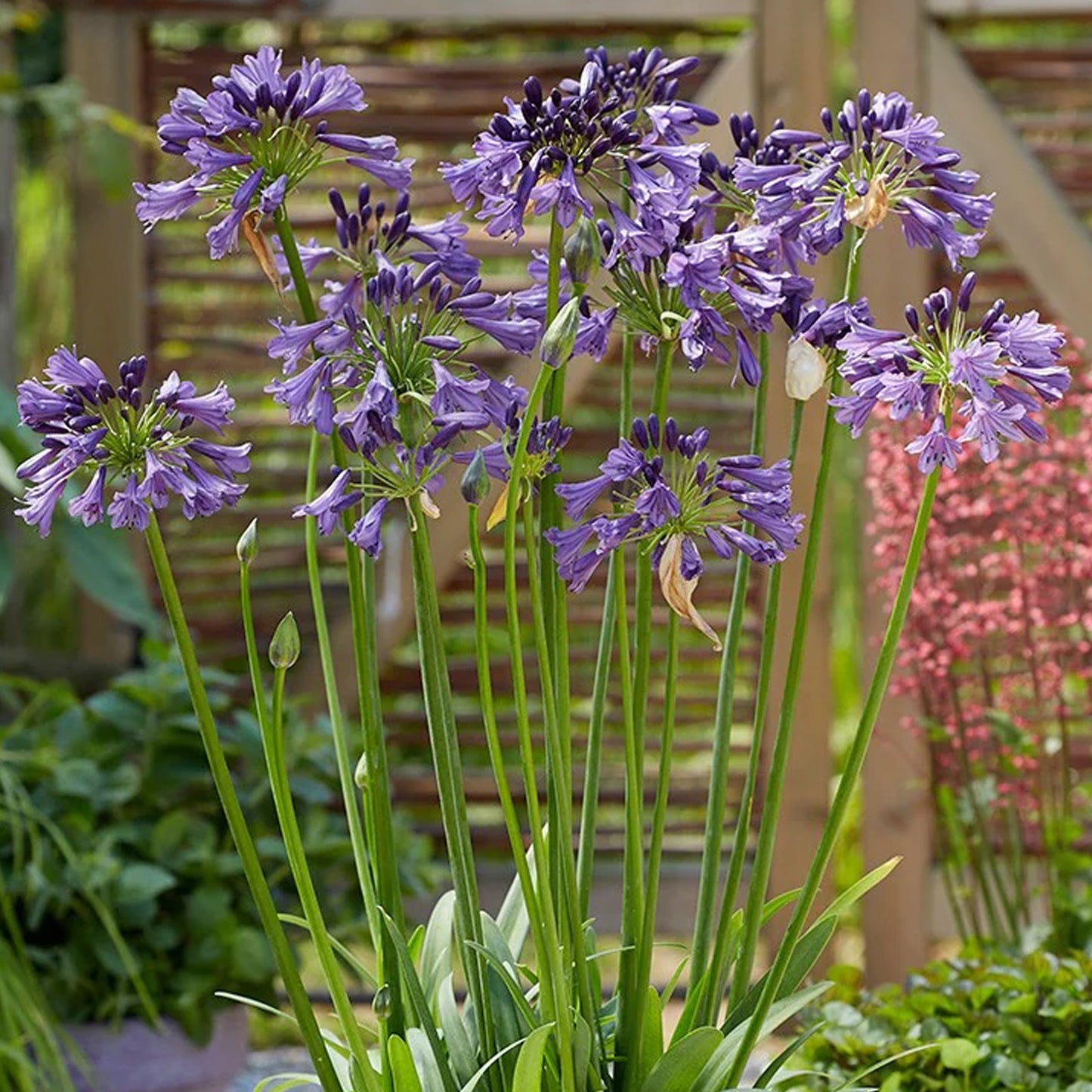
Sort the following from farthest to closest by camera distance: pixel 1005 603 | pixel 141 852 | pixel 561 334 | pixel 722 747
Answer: pixel 141 852 < pixel 1005 603 < pixel 722 747 < pixel 561 334

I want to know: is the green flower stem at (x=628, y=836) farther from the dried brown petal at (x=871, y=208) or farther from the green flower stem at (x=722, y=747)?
the dried brown petal at (x=871, y=208)

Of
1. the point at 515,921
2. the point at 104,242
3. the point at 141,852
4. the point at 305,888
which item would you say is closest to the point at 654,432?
the point at 305,888

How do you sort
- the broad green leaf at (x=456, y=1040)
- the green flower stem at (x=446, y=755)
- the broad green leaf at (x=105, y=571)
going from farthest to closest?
1. the broad green leaf at (x=105, y=571)
2. the broad green leaf at (x=456, y=1040)
3. the green flower stem at (x=446, y=755)

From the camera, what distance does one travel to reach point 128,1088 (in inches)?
81.0

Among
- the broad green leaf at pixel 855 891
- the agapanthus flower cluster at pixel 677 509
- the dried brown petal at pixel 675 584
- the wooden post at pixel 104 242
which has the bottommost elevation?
the broad green leaf at pixel 855 891

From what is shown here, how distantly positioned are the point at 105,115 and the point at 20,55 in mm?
376

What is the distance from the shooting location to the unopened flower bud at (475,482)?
0.84 meters

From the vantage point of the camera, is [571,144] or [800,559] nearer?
[571,144]

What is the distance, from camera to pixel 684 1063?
3.30 feet

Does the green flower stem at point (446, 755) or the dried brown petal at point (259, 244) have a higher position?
the dried brown petal at point (259, 244)

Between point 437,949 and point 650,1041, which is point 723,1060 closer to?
point 650,1041

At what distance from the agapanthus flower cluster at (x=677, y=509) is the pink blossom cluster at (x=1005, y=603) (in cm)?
86

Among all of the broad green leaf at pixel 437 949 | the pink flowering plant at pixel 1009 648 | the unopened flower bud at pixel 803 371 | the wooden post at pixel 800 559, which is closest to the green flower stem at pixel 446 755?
the broad green leaf at pixel 437 949

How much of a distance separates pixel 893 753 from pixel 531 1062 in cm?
183
